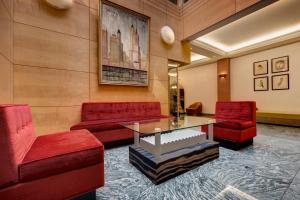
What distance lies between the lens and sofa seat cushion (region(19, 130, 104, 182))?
1015mm

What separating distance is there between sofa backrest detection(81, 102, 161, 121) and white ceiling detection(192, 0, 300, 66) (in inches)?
125

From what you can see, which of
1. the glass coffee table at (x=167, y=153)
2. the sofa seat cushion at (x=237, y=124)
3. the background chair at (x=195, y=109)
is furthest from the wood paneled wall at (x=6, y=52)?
the background chair at (x=195, y=109)

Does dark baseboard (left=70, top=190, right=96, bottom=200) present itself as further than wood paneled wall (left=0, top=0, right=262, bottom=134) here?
No

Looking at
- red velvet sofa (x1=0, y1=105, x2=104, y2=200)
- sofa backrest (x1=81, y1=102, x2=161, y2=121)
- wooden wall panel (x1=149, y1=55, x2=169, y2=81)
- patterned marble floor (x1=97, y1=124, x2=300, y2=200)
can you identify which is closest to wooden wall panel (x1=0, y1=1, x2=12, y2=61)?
sofa backrest (x1=81, y1=102, x2=161, y2=121)

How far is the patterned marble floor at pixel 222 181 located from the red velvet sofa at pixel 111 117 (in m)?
0.50

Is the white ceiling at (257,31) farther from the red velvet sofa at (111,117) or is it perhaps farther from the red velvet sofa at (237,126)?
the red velvet sofa at (111,117)

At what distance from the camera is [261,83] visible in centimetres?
584

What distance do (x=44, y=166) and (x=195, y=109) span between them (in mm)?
7564

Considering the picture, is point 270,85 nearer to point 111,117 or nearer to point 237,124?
point 237,124

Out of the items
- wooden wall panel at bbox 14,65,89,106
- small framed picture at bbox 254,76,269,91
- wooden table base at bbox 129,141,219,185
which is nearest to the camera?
wooden table base at bbox 129,141,219,185

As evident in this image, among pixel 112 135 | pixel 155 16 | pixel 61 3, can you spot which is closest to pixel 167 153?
pixel 112 135

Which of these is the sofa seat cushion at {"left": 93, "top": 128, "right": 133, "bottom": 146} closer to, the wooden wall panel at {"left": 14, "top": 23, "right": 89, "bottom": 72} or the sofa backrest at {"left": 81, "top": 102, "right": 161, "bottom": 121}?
the sofa backrest at {"left": 81, "top": 102, "right": 161, "bottom": 121}

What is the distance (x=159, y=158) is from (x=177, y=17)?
181 inches

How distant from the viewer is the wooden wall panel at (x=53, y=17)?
247 cm
